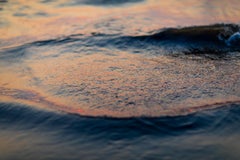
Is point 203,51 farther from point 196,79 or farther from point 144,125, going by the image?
point 144,125

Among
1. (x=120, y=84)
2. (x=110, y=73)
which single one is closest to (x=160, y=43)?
(x=110, y=73)

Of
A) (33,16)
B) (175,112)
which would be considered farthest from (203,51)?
(33,16)

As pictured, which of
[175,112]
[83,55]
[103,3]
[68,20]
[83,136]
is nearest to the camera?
[83,136]

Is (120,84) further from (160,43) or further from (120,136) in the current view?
(160,43)

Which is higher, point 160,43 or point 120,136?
point 160,43

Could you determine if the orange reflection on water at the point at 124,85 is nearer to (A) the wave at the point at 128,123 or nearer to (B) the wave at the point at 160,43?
(A) the wave at the point at 128,123

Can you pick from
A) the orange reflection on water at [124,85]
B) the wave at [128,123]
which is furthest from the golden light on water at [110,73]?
the wave at [128,123]

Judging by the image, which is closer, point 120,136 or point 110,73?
point 120,136

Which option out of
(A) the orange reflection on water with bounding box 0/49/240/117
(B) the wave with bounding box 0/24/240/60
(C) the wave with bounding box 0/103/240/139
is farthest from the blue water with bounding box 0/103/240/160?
(B) the wave with bounding box 0/24/240/60

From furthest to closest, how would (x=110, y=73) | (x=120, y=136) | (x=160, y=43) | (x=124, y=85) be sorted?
1. (x=160, y=43)
2. (x=110, y=73)
3. (x=124, y=85)
4. (x=120, y=136)
